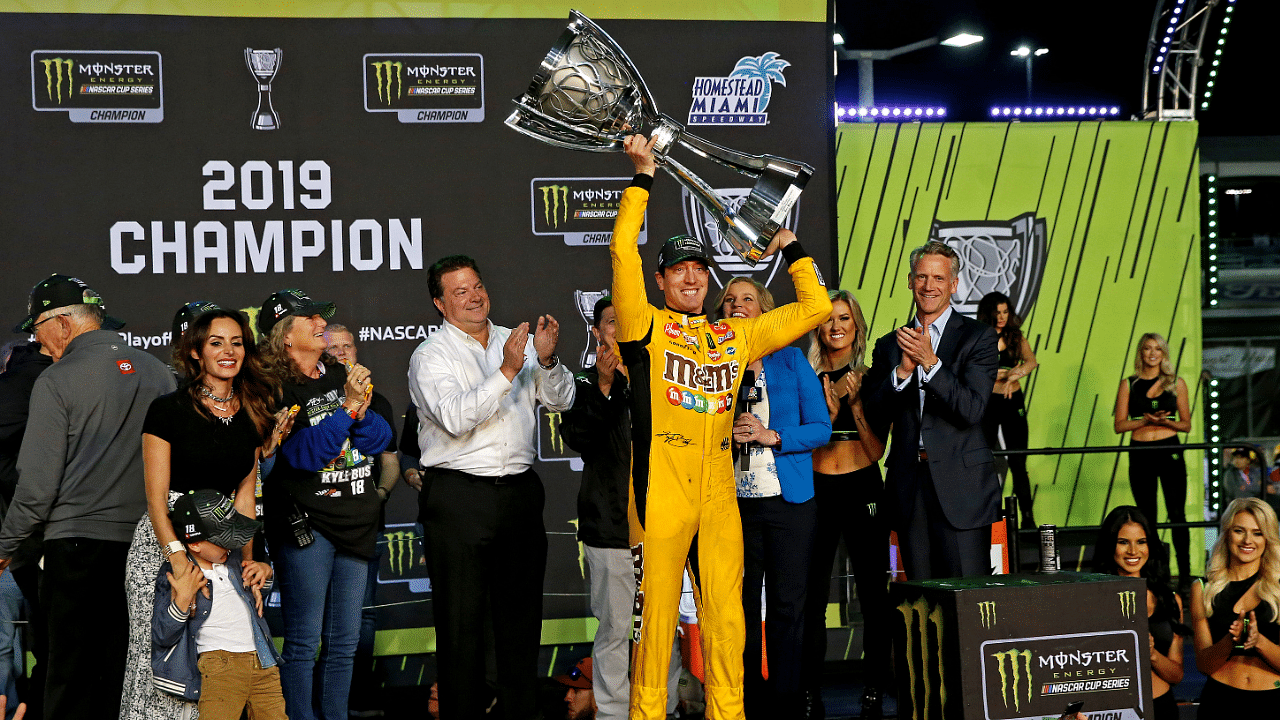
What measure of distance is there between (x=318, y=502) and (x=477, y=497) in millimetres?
608

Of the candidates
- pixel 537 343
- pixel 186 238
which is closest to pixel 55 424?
pixel 537 343

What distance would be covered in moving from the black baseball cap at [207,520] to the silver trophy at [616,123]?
139 centimetres

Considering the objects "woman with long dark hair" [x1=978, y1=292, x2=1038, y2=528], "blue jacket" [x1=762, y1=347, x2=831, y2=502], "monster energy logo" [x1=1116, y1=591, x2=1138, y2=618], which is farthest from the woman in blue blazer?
"woman with long dark hair" [x1=978, y1=292, x2=1038, y2=528]

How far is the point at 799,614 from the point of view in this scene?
3.78 m

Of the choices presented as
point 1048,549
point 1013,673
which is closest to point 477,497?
point 1013,673

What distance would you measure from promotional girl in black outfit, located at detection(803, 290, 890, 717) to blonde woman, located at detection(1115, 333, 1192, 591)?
2.63 m

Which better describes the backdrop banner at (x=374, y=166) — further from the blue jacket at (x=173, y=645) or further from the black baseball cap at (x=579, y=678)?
the blue jacket at (x=173, y=645)

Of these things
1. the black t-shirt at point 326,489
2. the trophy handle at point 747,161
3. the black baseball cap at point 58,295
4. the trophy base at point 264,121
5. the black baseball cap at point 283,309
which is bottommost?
the black t-shirt at point 326,489

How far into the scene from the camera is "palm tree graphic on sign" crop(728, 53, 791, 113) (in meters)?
5.80

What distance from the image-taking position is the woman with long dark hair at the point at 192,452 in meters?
3.01

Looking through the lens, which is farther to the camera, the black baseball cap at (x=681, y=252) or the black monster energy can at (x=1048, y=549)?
the black monster energy can at (x=1048, y=549)

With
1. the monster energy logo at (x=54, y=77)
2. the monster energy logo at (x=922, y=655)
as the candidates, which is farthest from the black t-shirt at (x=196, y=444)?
the monster energy logo at (x=54, y=77)

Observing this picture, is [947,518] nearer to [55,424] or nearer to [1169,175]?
[55,424]

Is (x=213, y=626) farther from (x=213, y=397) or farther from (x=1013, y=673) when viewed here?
(x=1013, y=673)
